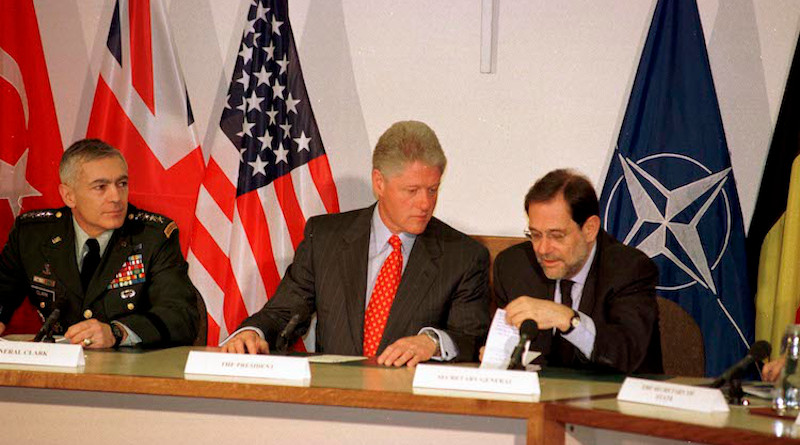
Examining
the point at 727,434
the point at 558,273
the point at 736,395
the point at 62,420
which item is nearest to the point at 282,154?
the point at 558,273

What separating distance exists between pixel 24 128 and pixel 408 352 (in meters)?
3.03

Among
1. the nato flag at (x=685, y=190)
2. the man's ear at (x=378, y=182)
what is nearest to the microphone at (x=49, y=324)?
the man's ear at (x=378, y=182)

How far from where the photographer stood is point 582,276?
3.47m

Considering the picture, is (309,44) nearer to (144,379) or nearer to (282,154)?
(282,154)

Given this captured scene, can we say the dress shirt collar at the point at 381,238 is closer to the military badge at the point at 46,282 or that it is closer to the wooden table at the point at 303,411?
the wooden table at the point at 303,411

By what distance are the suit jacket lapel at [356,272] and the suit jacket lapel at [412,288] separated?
0.36ft

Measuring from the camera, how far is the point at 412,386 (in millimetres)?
2561

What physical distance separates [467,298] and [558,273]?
0.41 meters

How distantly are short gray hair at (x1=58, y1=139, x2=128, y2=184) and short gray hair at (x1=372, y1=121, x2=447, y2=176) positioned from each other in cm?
116

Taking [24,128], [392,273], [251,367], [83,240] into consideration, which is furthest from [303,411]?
[24,128]

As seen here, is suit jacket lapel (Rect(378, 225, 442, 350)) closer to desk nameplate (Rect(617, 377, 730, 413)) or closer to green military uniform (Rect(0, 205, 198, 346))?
green military uniform (Rect(0, 205, 198, 346))

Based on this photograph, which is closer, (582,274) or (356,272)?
(582,274)

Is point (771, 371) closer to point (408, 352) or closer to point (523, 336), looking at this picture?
point (523, 336)

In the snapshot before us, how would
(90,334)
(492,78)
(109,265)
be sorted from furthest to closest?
(492,78)
(109,265)
(90,334)
